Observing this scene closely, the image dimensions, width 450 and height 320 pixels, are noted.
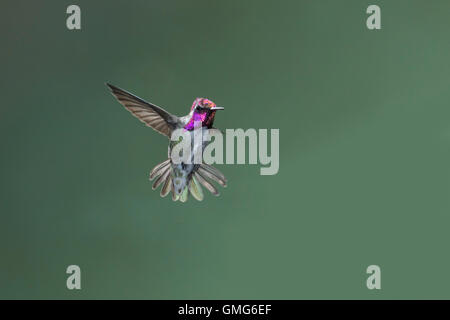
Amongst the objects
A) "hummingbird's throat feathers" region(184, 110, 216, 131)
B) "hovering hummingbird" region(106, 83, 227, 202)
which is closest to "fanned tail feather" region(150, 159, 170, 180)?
"hovering hummingbird" region(106, 83, 227, 202)

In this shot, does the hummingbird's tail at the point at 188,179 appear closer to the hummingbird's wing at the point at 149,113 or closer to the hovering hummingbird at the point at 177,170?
the hovering hummingbird at the point at 177,170

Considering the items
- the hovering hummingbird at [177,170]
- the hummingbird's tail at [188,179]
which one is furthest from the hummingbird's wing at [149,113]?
the hummingbird's tail at [188,179]

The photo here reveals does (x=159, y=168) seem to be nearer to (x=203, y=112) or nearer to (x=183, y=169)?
(x=183, y=169)

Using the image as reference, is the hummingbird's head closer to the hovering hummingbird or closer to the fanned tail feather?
the hovering hummingbird

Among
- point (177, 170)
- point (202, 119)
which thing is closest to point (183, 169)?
point (177, 170)
